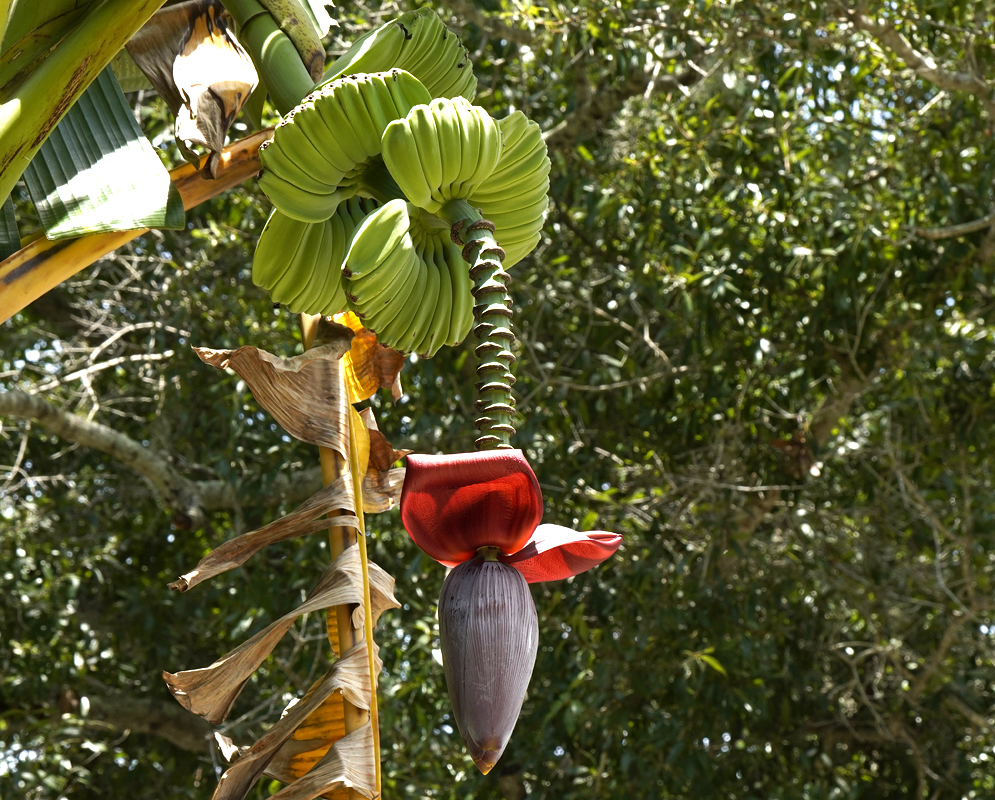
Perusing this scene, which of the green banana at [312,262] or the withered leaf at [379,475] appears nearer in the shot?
the green banana at [312,262]

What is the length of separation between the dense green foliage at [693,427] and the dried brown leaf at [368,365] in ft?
4.54

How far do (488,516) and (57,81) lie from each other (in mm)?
426

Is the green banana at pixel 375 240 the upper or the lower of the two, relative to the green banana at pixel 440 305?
lower

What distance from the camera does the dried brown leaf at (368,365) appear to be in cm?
94

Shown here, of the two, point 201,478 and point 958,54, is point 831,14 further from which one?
point 201,478

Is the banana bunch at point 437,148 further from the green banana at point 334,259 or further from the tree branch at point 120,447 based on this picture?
the tree branch at point 120,447

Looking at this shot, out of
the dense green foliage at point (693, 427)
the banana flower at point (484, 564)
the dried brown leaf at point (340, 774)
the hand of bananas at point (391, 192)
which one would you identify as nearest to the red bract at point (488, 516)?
the banana flower at point (484, 564)

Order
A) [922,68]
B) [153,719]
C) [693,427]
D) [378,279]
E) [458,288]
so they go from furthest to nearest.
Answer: [153,719], [693,427], [922,68], [458,288], [378,279]

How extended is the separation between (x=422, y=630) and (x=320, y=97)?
2.01 m

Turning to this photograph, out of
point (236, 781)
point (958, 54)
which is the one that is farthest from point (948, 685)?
point (236, 781)

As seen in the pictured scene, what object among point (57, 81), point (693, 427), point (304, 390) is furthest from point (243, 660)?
point (693, 427)

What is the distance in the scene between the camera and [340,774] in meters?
0.70

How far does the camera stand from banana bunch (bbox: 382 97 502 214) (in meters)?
0.62

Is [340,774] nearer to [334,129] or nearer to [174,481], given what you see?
[334,129]
